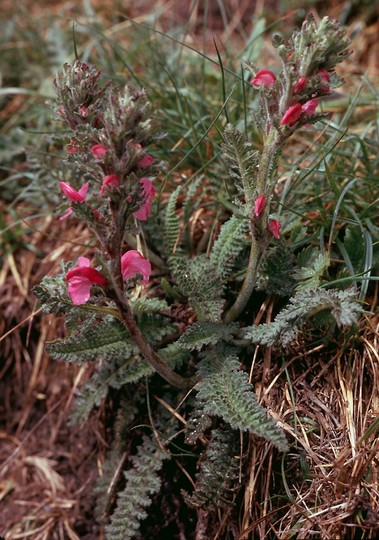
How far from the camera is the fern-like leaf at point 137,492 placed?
1698 mm

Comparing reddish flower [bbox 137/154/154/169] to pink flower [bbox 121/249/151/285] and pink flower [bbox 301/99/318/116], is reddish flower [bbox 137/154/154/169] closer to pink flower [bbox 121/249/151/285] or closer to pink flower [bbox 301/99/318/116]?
pink flower [bbox 121/249/151/285]

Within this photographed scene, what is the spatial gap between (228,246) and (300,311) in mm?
339

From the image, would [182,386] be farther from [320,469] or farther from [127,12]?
[127,12]

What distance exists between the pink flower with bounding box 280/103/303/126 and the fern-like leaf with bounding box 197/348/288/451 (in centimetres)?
62

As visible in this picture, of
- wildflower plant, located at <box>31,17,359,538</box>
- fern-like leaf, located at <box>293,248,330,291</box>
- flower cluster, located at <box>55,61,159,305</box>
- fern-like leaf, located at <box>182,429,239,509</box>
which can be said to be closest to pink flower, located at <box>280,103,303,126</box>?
wildflower plant, located at <box>31,17,359,538</box>

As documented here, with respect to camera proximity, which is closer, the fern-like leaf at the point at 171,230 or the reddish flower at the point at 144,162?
the reddish flower at the point at 144,162

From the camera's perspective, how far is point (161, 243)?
205 centimetres

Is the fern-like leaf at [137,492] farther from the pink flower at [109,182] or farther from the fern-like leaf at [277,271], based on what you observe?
the pink flower at [109,182]

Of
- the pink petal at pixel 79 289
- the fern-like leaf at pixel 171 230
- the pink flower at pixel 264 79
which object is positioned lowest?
the fern-like leaf at pixel 171 230

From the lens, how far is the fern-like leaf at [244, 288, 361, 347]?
151 centimetres

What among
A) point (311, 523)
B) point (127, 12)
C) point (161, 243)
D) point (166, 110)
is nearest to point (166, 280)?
point (161, 243)

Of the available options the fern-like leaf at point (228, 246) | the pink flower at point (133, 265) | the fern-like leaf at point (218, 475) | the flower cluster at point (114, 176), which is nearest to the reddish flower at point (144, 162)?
the flower cluster at point (114, 176)

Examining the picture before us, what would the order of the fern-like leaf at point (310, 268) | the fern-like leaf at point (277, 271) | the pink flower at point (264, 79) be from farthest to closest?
the fern-like leaf at point (277, 271), the fern-like leaf at point (310, 268), the pink flower at point (264, 79)

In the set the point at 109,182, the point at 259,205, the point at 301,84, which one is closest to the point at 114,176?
the point at 109,182
